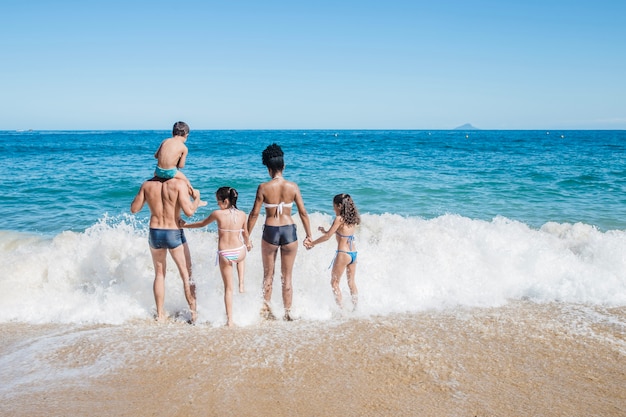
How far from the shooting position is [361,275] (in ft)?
21.4

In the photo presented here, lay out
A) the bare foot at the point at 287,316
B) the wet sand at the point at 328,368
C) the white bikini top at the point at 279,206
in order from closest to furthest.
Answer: the wet sand at the point at 328,368 < the white bikini top at the point at 279,206 < the bare foot at the point at 287,316

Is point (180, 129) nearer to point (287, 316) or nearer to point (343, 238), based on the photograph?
point (343, 238)

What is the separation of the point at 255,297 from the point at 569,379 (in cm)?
329

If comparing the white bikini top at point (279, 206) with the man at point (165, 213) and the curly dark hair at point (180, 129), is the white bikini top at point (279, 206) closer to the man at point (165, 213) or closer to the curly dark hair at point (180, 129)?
the man at point (165, 213)

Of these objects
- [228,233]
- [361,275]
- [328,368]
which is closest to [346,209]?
[228,233]

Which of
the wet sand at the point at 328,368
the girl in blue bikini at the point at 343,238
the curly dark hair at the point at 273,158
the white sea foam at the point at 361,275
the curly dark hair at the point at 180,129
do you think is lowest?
the wet sand at the point at 328,368

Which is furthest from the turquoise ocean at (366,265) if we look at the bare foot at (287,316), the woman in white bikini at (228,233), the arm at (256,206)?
the arm at (256,206)

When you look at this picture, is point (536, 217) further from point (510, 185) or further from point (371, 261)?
point (371, 261)

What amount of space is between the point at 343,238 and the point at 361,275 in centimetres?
124

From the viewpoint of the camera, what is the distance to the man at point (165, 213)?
4875 mm

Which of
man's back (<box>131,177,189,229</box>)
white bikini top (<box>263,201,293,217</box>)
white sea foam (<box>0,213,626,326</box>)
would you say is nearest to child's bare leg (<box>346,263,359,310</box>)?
white sea foam (<box>0,213,626,326</box>)

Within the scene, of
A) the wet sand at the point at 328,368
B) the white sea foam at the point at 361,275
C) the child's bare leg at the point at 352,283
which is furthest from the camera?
the child's bare leg at the point at 352,283

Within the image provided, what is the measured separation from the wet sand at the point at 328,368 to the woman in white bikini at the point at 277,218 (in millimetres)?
443

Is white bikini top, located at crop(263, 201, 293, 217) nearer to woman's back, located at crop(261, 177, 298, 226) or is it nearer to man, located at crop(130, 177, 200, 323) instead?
woman's back, located at crop(261, 177, 298, 226)
